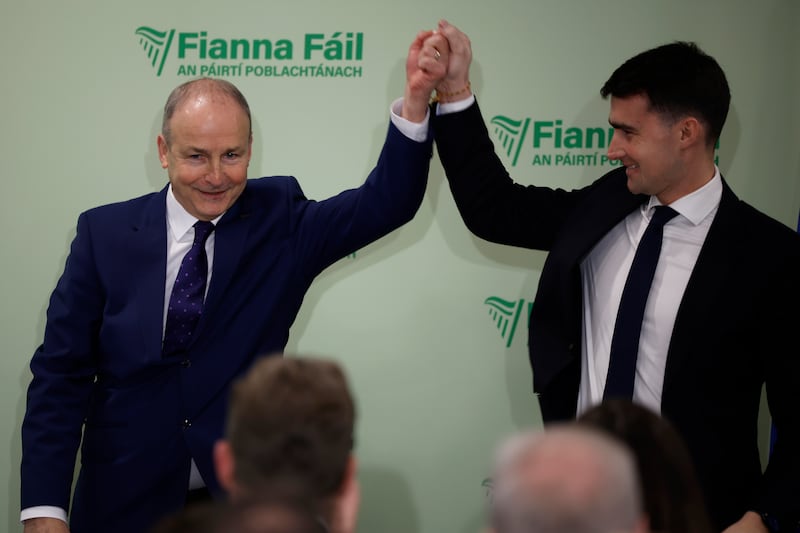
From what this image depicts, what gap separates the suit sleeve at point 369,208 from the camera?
7.66 feet

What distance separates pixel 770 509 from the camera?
7.22 ft

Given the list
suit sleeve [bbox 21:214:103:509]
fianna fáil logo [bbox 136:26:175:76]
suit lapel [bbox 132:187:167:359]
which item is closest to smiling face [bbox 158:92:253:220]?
suit lapel [bbox 132:187:167:359]

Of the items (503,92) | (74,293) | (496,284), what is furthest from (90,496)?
(503,92)

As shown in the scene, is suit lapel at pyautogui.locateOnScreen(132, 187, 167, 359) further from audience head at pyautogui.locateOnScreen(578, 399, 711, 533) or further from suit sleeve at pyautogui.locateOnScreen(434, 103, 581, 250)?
audience head at pyautogui.locateOnScreen(578, 399, 711, 533)

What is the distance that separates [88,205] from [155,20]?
2.28 ft

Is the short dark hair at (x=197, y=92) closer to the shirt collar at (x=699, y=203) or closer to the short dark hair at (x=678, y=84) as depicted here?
the short dark hair at (x=678, y=84)

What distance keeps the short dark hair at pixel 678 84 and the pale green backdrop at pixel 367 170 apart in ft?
2.98

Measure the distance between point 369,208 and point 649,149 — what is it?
687 mm

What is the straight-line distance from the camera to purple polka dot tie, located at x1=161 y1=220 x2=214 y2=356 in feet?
7.62

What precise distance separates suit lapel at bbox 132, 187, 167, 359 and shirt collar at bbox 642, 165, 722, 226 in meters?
1.24

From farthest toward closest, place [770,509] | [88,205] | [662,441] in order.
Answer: [88,205] < [770,509] < [662,441]

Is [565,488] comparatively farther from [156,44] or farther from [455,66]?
[156,44]

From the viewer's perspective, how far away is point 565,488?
1.01 metres

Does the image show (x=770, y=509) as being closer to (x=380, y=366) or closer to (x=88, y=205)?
(x=380, y=366)
